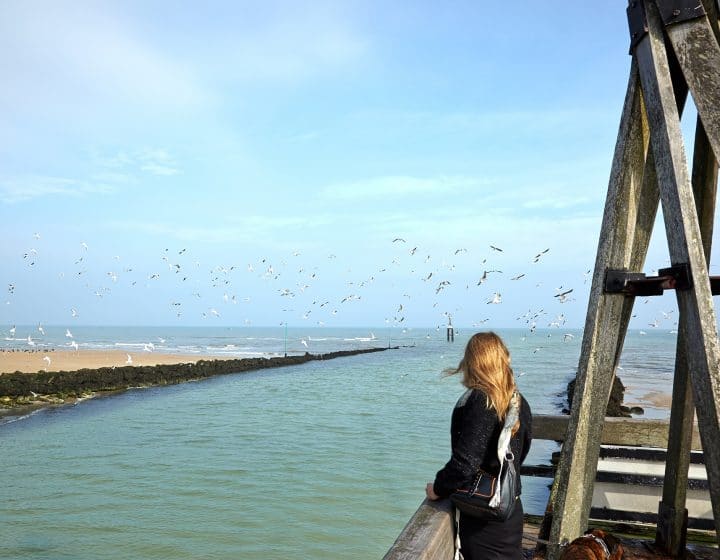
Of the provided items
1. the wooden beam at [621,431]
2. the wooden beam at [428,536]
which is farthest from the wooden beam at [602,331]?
the wooden beam at [621,431]

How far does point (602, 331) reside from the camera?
3.41m

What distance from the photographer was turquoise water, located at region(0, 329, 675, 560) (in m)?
9.57

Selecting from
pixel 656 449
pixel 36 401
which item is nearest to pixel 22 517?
pixel 656 449

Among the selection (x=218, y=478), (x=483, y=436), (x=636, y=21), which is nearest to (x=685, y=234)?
(x=636, y=21)

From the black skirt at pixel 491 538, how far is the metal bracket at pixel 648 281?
1.32 m

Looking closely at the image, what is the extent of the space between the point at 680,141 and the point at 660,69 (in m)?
0.41

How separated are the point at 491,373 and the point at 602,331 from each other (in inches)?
27.5

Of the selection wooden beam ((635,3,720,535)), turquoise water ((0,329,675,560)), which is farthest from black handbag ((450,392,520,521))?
turquoise water ((0,329,675,560))

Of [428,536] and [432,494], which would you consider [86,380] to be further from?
[428,536]

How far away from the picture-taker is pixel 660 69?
313 cm

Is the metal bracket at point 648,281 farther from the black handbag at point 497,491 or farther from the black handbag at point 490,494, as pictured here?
the black handbag at point 490,494

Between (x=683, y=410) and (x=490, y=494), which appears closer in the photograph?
(x=490, y=494)

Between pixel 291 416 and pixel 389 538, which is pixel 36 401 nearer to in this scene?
pixel 291 416

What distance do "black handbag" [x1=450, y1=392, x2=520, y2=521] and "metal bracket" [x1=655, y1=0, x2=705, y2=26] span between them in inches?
82.5
